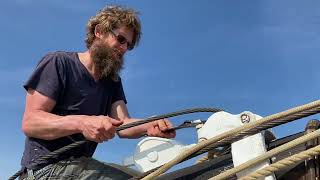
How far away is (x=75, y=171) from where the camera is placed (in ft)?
13.3

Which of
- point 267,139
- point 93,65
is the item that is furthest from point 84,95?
point 267,139

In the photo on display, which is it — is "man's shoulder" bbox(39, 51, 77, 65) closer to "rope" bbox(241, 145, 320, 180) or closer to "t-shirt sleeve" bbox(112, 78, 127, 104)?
"t-shirt sleeve" bbox(112, 78, 127, 104)

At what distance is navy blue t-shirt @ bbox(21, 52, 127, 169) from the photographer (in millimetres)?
4066

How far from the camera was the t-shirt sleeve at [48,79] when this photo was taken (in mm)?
4023

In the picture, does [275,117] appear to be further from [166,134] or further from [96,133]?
[166,134]

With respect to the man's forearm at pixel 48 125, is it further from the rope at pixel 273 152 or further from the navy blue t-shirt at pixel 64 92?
the rope at pixel 273 152

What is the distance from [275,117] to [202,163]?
0.82 metres

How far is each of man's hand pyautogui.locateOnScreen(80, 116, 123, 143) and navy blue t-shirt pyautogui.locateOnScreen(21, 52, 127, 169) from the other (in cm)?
68

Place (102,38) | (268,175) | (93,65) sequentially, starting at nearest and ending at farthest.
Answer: (268,175) < (93,65) < (102,38)

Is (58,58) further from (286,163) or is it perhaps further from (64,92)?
(286,163)

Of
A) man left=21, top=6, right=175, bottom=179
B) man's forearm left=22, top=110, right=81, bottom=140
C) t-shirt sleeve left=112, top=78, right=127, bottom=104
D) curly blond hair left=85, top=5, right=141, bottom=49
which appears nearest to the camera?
man's forearm left=22, top=110, right=81, bottom=140

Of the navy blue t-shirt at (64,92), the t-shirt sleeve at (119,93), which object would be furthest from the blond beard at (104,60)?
the t-shirt sleeve at (119,93)

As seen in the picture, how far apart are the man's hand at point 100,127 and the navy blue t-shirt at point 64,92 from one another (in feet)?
2.25

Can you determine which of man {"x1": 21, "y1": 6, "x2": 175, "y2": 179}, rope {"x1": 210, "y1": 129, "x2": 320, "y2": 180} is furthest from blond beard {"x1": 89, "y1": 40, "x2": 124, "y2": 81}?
rope {"x1": 210, "y1": 129, "x2": 320, "y2": 180}
